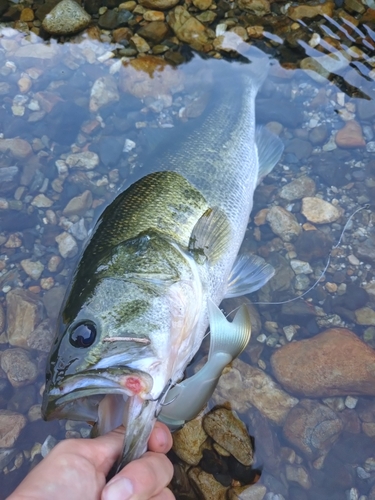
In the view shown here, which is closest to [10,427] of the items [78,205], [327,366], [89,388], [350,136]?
[89,388]

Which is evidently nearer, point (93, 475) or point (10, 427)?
point (93, 475)

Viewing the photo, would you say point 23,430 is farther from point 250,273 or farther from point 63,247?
point 250,273

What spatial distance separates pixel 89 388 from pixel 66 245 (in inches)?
80.2

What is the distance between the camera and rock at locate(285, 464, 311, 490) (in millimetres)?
2902

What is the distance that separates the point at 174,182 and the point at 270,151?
1.23m

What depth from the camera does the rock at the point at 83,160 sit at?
4.27 metres

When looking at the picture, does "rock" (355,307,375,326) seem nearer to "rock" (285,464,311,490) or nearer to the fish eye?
"rock" (285,464,311,490)

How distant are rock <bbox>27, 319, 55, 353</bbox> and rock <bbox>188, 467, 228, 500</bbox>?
4.85ft

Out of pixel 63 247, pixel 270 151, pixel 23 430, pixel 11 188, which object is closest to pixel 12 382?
pixel 23 430

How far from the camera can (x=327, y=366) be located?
3.16 meters

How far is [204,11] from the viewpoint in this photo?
487 centimetres

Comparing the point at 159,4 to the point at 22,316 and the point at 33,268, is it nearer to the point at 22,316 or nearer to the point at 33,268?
the point at 33,268

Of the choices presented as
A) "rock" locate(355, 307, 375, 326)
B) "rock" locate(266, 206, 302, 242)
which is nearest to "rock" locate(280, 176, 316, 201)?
"rock" locate(266, 206, 302, 242)

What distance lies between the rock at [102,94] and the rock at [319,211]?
234 centimetres
